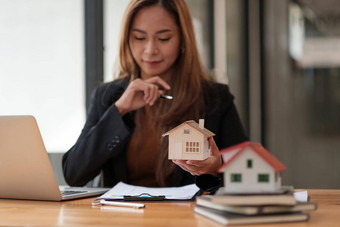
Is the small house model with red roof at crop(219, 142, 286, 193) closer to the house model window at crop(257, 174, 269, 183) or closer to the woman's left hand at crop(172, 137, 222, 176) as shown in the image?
the house model window at crop(257, 174, 269, 183)

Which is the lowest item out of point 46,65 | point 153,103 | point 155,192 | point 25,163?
point 155,192

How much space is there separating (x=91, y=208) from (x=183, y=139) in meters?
0.28

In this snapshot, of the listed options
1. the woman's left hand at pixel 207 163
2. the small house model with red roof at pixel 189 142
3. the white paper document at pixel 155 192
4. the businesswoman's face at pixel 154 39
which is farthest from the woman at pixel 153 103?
the small house model with red roof at pixel 189 142

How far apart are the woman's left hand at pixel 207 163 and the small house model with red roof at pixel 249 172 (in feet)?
1.13

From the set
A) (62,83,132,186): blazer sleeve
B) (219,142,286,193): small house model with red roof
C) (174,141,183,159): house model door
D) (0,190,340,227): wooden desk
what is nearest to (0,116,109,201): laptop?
(0,190,340,227): wooden desk

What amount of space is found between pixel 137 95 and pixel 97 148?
Result: 0.26m

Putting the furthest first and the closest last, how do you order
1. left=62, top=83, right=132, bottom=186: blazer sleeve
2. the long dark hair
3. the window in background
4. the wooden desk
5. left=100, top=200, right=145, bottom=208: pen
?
the window in background
the long dark hair
left=62, top=83, right=132, bottom=186: blazer sleeve
left=100, top=200, right=145, bottom=208: pen
the wooden desk

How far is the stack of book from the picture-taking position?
0.88m

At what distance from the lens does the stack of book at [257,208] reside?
0.88 m

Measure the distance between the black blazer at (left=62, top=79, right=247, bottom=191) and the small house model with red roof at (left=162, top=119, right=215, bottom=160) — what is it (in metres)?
0.59

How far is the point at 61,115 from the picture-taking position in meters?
2.88

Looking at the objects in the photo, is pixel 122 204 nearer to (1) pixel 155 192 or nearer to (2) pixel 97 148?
(1) pixel 155 192

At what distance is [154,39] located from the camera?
199 centimetres

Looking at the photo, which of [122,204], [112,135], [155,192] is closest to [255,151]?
[122,204]
